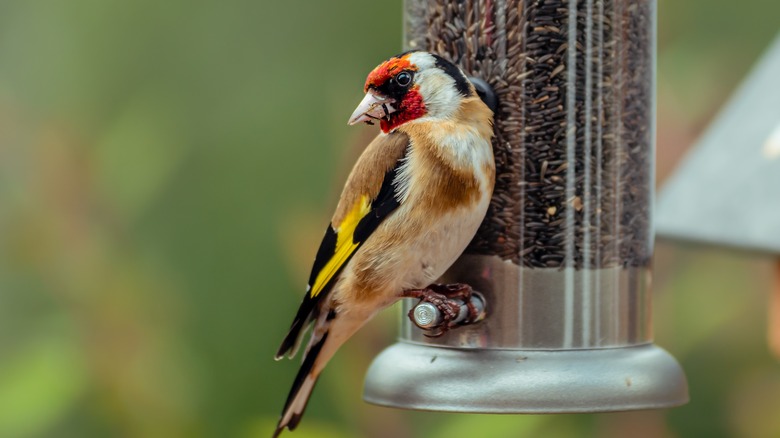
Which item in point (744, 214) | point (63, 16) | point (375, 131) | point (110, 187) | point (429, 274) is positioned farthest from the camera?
point (63, 16)

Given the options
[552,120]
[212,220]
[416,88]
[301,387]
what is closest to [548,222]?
[552,120]

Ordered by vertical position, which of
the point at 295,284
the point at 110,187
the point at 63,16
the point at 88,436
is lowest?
the point at 88,436

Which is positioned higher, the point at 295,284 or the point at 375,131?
the point at 375,131

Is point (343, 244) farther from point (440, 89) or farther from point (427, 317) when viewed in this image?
point (440, 89)

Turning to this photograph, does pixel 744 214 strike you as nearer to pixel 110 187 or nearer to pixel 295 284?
pixel 295 284

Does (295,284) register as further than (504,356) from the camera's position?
Yes

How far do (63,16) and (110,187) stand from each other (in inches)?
41.8

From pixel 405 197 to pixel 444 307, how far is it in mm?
270

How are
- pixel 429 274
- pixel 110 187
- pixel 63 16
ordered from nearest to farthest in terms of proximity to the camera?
pixel 429 274 → pixel 110 187 → pixel 63 16

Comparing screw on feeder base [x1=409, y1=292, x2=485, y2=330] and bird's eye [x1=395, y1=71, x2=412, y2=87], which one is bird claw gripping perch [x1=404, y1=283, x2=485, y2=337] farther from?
bird's eye [x1=395, y1=71, x2=412, y2=87]

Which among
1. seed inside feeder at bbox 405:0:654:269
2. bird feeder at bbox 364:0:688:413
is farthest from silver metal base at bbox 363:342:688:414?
seed inside feeder at bbox 405:0:654:269

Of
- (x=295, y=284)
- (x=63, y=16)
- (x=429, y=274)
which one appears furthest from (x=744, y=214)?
(x=63, y=16)

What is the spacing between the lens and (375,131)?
15.5ft

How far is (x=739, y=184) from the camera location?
11.6 ft
